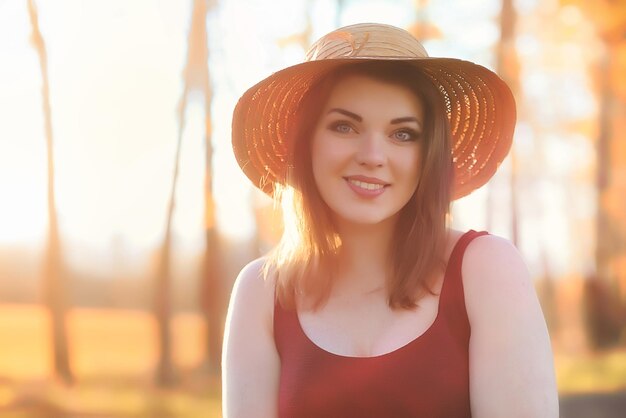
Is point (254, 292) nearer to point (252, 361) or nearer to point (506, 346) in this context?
point (252, 361)

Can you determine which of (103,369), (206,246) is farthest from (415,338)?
(103,369)

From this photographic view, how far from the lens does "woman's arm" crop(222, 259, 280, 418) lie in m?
1.43

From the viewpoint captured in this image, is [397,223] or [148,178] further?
[148,178]

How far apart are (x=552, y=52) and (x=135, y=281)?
5.82ft

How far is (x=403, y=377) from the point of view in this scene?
1262mm

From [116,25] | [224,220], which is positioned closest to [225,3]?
[116,25]

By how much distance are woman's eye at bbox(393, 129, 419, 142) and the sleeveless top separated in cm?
21

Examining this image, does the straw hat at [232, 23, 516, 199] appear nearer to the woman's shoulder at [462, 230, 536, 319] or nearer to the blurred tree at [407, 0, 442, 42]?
the woman's shoulder at [462, 230, 536, 319]

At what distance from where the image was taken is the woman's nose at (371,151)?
4.25ft

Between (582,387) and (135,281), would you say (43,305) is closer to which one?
(135,281)

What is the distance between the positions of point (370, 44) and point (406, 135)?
0.16 m

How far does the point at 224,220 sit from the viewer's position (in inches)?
113

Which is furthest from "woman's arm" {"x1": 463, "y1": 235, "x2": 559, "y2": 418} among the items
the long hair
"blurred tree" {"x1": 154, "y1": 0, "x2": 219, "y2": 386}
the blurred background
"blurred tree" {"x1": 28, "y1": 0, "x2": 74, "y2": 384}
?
"blurred tree" {"x1": 28, "y1": 0, "x2": 74, "y2": 384}

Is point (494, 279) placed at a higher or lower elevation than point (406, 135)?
lower
